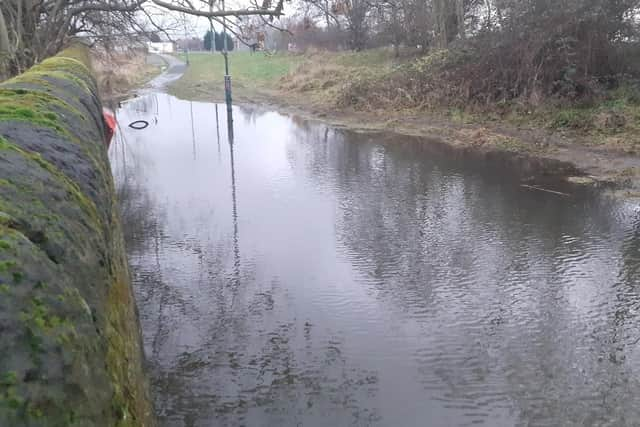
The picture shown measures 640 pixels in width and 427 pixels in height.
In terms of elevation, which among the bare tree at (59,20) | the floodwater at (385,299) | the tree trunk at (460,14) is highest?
the tree trunk at (460,14)

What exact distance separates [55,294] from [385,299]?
506 cm

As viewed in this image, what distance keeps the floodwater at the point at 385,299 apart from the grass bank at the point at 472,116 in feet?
8.56

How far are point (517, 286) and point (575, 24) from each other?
12.0 m

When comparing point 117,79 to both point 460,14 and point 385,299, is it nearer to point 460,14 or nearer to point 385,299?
point 460,14

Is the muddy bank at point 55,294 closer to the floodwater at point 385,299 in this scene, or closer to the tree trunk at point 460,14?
the floodwater at point 385,299

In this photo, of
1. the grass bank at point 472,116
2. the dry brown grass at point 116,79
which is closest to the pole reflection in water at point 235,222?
the grass bank at point 472,116

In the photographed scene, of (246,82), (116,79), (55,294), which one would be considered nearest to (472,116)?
(55,294)

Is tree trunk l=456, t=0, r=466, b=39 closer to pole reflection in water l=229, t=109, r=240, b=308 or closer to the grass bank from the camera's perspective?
the grass bank

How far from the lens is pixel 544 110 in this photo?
614 inches

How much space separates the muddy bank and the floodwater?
2.62m

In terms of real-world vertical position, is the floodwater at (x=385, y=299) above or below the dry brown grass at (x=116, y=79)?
below

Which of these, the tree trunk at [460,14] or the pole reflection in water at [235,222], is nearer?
the pole reflection in water at [235,222]

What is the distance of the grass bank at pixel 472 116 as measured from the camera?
1278 cm

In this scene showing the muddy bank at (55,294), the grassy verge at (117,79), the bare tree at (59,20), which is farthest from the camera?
the grassy verge at (117,79)
